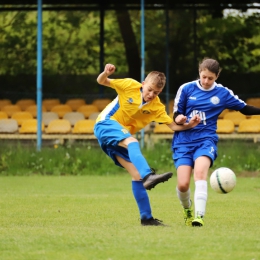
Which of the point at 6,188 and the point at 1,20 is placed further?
the point at 1,20

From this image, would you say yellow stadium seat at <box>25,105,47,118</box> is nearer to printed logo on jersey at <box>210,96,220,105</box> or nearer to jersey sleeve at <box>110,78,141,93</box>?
jersey sleeve at <box>110,78,141,93</box>

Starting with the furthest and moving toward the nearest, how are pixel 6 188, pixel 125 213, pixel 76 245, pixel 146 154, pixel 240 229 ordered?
pixel 146 154 → pixel 6 188 → pixel 125 213 → pixel 240 229 → pixel 76 245

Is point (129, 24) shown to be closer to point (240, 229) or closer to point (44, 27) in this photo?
point (44, 27)

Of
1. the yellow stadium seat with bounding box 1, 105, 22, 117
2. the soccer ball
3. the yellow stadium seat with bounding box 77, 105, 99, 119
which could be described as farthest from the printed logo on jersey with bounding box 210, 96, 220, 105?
the yellow stadium seat with bounding box 1, 105, 22, 117

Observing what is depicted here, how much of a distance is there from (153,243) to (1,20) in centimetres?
2117

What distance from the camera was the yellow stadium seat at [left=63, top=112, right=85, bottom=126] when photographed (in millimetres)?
21766

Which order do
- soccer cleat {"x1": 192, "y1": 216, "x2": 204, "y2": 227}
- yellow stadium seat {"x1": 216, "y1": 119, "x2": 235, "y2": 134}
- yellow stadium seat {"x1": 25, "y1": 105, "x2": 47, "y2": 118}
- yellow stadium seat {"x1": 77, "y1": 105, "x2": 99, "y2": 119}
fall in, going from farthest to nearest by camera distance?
yellow stadium seat {"x1": 25, "y1": 105, "x2": 47, "y2": 118}
yellow stadium seat {"x1": 77, "y1": 105, "x2": 99, "y2": 119}
yellow stadium seat {"x1": 216, "y1": 119, "x2": 235, "y2": 134}
soccer cleat {"x1": 192, "y1": 216, "x2": 204, "y2": 227}

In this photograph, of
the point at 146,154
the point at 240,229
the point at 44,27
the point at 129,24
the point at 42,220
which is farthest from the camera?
the point at 44,27

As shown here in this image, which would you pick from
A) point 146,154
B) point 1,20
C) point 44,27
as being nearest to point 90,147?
point 146,154

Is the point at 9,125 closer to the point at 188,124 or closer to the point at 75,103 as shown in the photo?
the point at 75,103

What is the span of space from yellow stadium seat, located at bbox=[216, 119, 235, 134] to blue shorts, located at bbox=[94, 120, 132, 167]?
38.5 feet

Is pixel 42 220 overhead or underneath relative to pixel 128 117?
underneath

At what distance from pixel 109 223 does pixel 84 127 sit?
11.0 metres

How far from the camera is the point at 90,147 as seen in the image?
1881cm
